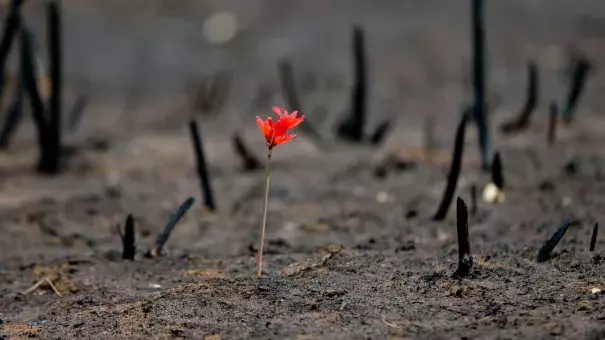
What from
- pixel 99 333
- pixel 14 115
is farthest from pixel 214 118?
pixel 99 333

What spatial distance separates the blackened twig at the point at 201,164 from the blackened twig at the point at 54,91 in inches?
68.2

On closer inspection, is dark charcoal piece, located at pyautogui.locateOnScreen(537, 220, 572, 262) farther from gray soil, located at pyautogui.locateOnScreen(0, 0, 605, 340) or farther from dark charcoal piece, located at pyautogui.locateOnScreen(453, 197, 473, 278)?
dark charcoal piece, located at pyautogui.locateOnScreen(453, 197, 473, 278)

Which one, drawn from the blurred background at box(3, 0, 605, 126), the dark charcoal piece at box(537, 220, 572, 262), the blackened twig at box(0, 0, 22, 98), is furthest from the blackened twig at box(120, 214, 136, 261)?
the blurred background at box(3, 0, 605, 126)

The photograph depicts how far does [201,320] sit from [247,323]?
0.17 m

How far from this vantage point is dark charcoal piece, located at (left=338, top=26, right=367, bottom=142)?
7148mm

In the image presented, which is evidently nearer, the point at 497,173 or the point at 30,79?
the point at 497,173

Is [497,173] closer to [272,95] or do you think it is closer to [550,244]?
[550,244]

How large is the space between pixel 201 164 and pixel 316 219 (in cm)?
72

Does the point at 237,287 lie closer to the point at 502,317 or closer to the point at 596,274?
the point at 502,317

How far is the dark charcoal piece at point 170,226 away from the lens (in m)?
3.64

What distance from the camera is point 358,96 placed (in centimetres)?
734

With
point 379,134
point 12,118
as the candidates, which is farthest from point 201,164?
point 12,118

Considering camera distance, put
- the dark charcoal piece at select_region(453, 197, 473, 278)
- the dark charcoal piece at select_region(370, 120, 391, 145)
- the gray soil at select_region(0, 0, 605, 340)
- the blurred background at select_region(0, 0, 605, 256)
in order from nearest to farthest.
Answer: the gray soil at select_region(0, 0, 605, 340) → the dark charcoal piece at select_region(453, 197, 473, 278) → the blurred background at select_region(0, 0, 605, 256) → the dark charcoal piece at select_region(370, 120, 391, 145)

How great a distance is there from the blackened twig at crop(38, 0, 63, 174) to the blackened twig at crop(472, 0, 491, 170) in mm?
2864
